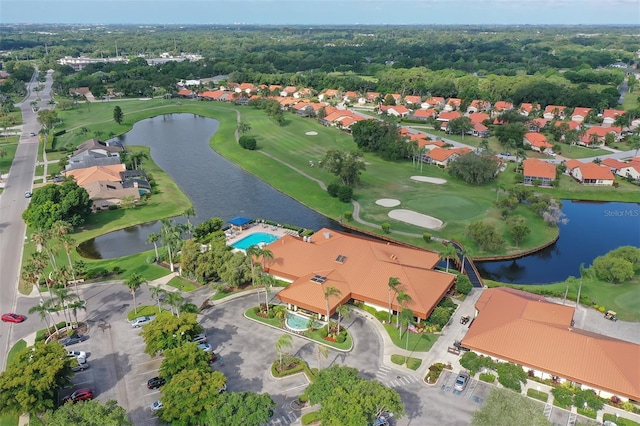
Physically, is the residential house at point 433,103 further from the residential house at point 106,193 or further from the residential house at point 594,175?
the residential house at point 106,193

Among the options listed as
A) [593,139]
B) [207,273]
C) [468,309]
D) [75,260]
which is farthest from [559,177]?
[75,260]

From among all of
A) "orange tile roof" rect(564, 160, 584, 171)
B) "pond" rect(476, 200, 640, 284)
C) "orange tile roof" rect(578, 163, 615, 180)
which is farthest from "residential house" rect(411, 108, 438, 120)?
"pond" rect(476, 200, 640, 284)

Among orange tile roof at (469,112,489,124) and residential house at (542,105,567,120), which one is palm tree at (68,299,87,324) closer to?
orange tile roof at (469,112,489,124)

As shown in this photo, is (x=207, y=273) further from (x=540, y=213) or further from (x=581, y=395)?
(x=540, y=213)

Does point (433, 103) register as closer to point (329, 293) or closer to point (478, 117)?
point (478, 117)

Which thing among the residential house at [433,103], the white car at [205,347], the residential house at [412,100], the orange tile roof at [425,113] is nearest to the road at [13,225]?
the white car at [205,347]

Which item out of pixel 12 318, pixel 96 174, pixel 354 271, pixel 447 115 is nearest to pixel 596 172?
pixel 447 115
